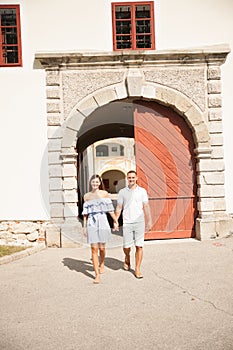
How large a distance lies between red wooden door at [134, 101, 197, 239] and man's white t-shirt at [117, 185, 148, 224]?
273 cm

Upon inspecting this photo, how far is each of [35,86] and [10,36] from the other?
136 cm

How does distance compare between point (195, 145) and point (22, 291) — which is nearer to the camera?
point (22, 291)

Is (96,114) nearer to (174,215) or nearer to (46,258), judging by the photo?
(174,215)

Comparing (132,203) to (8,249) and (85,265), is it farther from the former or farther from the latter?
(8,249)

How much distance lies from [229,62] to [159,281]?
17.9ft

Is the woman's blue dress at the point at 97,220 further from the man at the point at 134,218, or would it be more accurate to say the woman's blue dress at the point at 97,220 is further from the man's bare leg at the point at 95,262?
the man at the point at 134,218

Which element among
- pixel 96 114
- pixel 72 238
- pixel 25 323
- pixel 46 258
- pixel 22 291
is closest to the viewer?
pixel 25 323

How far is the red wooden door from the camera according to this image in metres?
7.84

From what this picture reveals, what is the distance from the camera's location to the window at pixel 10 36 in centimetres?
751

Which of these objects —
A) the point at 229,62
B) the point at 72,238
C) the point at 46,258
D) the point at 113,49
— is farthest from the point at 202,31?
the point at 46,258

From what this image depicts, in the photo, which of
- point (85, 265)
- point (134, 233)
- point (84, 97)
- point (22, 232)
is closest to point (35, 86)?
point (84, 97)

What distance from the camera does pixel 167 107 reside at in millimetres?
7867

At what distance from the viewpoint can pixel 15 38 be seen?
7648 millimetres

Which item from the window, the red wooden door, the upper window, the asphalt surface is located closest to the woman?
the asphalt surface
